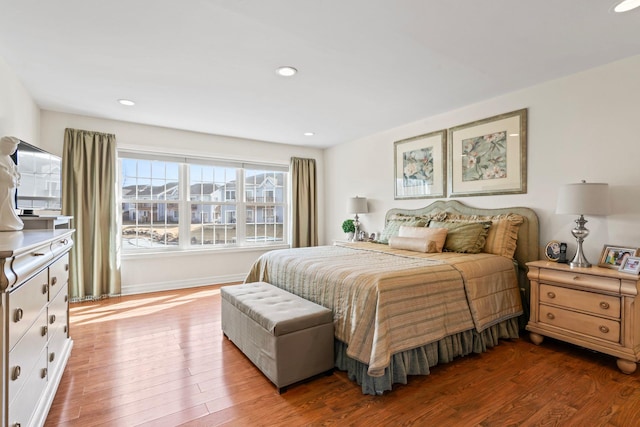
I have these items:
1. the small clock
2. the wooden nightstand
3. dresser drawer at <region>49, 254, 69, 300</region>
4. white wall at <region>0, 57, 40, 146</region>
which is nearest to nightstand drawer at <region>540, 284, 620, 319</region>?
the wooden nightstand

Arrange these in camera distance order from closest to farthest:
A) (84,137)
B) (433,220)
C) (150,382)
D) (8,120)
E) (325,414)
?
(325,414), (150,382), (8,120), (433,220), (84,137)

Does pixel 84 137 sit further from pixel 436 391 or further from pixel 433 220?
pixel 436 391

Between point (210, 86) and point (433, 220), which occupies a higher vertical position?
point (210, 86)

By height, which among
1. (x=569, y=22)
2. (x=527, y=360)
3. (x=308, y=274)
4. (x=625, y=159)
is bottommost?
(x=527, y=360)

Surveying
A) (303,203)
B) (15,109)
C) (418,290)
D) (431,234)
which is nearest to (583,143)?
(431,234)

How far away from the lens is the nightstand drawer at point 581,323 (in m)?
2.24

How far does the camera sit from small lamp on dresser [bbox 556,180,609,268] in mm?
2406

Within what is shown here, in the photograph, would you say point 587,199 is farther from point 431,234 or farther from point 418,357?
point 418,357

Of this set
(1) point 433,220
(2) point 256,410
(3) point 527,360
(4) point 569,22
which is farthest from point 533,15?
(2) point 256,410

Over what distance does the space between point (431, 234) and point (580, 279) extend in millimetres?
1236

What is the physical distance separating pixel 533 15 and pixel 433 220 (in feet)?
7.16

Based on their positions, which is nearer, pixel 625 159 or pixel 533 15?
pixel 533 15

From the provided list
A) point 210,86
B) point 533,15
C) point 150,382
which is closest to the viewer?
point 533,15

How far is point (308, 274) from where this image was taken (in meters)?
2.55
